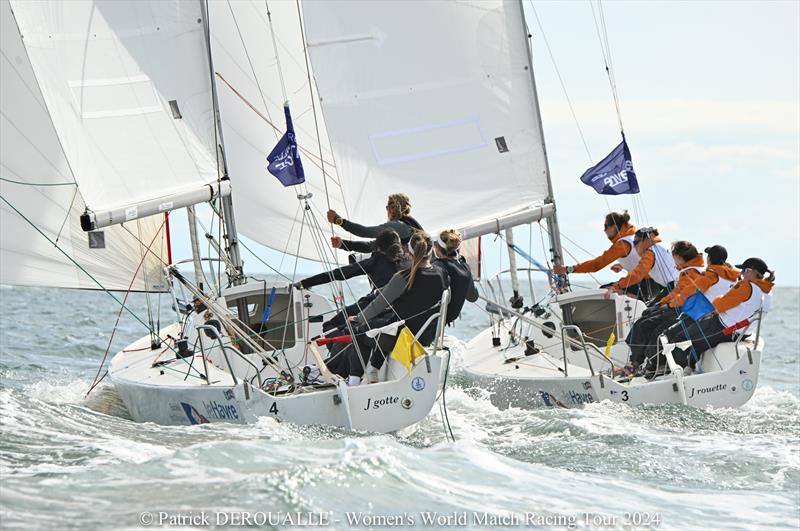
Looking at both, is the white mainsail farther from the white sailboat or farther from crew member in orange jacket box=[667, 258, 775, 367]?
crew member in orange jacket box=[667, 258, 775, 367]

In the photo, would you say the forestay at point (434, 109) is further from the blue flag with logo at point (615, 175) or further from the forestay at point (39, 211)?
the forestay at point (39, 211)

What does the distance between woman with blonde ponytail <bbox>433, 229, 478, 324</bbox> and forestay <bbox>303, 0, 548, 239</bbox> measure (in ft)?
9.85

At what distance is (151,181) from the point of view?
33.2ft

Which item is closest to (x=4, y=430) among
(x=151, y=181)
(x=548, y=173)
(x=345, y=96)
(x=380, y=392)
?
(x=380, y=392)

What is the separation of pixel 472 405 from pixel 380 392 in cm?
208

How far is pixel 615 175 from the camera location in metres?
11.3

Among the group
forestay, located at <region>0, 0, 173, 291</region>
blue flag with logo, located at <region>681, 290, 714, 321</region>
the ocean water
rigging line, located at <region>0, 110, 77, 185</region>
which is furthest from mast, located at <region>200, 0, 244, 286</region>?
blue flag with logo, located at <region>681, 290, 714, 321</region>

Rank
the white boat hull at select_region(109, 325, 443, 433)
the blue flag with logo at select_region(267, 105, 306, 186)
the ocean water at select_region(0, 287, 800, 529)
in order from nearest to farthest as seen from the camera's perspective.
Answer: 1. the ocean water at select_region(0, 287, 800, 529)
2. the white boat hull at select_region(109, 325, 443, 433)
3. the blue flag with logo at select_region(267, 105, 306, 186)

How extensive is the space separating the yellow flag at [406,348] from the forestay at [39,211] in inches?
149

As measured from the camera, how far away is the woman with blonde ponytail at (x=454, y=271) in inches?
327

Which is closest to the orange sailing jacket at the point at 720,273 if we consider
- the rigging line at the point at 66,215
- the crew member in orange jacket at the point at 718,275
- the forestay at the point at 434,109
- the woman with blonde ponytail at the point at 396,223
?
the crew member in orange jacket at the point at 718,275

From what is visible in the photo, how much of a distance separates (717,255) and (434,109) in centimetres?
321

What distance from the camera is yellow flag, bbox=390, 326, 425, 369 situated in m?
7.73

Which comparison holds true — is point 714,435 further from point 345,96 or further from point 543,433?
point 345,96
